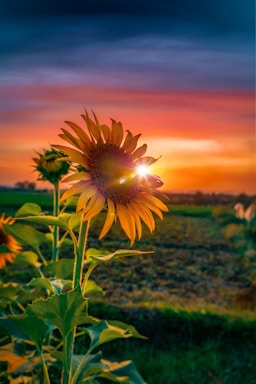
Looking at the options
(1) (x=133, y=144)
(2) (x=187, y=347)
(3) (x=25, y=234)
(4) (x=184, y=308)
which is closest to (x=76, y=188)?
(1) (x=133, y=144)

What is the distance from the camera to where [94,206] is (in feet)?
5.48

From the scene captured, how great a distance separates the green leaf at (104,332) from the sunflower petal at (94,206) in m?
0.45

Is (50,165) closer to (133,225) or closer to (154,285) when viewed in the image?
(133,225)

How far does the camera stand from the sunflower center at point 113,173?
5.65 feet

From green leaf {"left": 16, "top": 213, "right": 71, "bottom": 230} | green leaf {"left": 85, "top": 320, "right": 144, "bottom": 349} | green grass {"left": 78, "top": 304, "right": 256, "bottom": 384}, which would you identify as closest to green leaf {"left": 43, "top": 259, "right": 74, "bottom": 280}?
green leaf {"left": 85, "top": 320, "right": 144, "bottom": 349}

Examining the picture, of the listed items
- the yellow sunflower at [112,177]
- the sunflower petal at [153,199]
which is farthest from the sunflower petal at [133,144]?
the sunflower petal at [153,199]

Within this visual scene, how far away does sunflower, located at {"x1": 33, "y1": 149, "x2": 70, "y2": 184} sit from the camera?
231cm

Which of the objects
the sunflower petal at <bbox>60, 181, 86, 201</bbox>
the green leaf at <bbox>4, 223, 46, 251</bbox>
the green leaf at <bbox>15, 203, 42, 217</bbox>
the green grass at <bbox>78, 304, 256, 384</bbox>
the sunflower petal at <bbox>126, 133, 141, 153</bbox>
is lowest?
the green grass at <bbox>78, 304, 256, 384</bbox>

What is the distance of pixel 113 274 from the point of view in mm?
5711

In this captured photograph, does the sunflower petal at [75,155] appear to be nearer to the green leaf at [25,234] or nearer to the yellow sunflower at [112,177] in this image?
the yellow sunflower at [112,177]

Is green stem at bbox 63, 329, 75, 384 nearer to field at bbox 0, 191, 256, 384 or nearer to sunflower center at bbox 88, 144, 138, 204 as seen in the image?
field at bbox 0, 191, 256, 384

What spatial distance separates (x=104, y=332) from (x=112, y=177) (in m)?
0.52

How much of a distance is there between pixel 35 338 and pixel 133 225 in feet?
1.83

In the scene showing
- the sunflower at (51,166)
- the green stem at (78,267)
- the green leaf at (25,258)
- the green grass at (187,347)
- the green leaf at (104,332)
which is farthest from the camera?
the green grass at (187,347)
